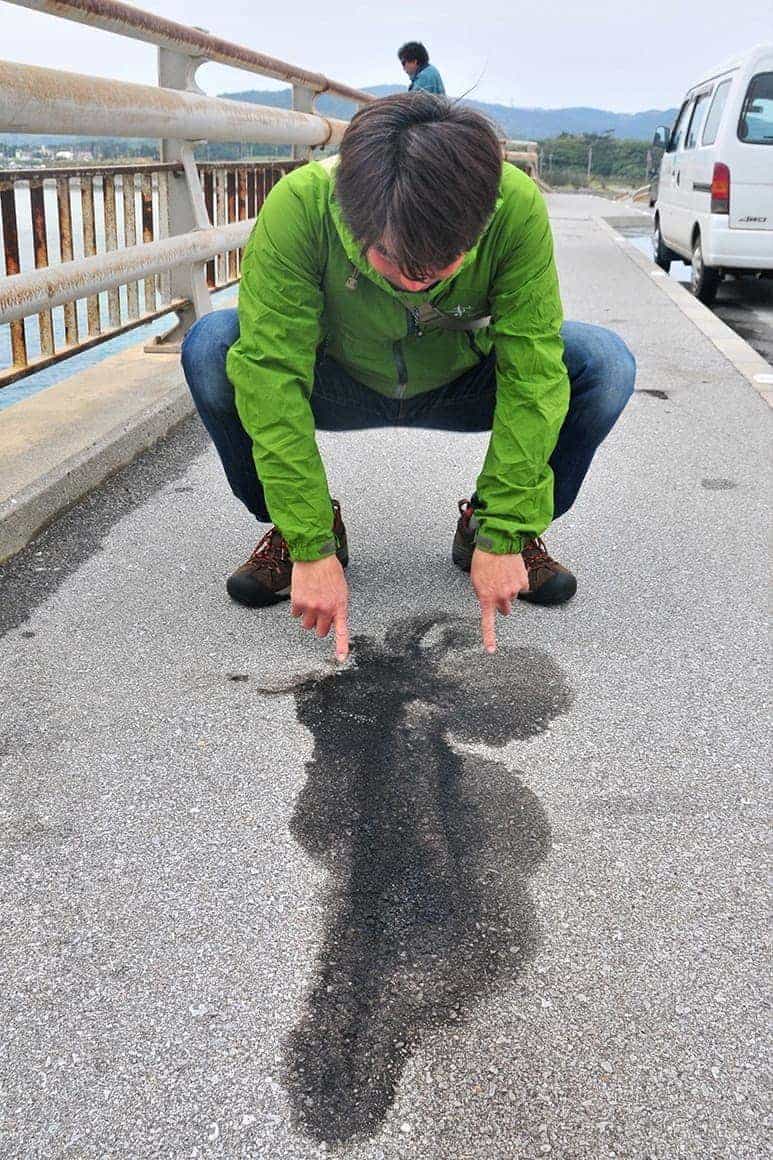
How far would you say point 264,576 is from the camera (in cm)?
272

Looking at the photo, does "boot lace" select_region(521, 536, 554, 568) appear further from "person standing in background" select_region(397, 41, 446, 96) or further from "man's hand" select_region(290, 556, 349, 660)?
"person standing in background" select_region(397, 41, 446, 96)

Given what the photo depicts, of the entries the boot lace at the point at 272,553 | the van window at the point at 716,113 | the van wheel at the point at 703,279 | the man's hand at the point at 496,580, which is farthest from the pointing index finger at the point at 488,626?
the van window at the point at 716,113

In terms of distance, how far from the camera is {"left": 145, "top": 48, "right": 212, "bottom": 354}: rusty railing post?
441cm

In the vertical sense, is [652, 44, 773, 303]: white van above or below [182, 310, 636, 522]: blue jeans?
above

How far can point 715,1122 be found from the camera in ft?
4.39

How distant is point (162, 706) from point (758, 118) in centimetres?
752

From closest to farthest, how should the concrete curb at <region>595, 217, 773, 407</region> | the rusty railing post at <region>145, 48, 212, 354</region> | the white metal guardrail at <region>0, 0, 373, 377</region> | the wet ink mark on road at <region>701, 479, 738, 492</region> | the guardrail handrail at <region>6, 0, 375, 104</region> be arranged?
the white metal guardrail at <region>0, 0, 373, 377</region> → the guardrail handrail at <region>6, 0, 375, 104</region> → the wet ink mark on road at <region>701, 479, 738, 492</region> → the rusty railing post at <region>145, 48, 212, 354</region> → the concrete curb at <region>595, 217, 773, 407</region>

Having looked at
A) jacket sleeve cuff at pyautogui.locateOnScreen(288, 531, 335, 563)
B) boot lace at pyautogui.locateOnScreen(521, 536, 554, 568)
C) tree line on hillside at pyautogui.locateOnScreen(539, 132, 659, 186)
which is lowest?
boot lace at pyautogui.locateOnScreen(521, 536, 554, 568)

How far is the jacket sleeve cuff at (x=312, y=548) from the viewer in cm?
218

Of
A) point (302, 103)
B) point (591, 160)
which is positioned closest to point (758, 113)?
point (302, 103)

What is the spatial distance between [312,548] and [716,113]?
799 cm

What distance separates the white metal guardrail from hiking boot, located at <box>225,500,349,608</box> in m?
0.86

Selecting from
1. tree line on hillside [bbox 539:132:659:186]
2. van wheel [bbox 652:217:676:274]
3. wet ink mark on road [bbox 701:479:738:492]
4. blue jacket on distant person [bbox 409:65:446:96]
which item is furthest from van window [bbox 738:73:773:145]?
tree line on hillside [bbox 539:132:659:186]

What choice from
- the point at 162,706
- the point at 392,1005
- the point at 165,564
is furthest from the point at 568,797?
the point at 165,564
